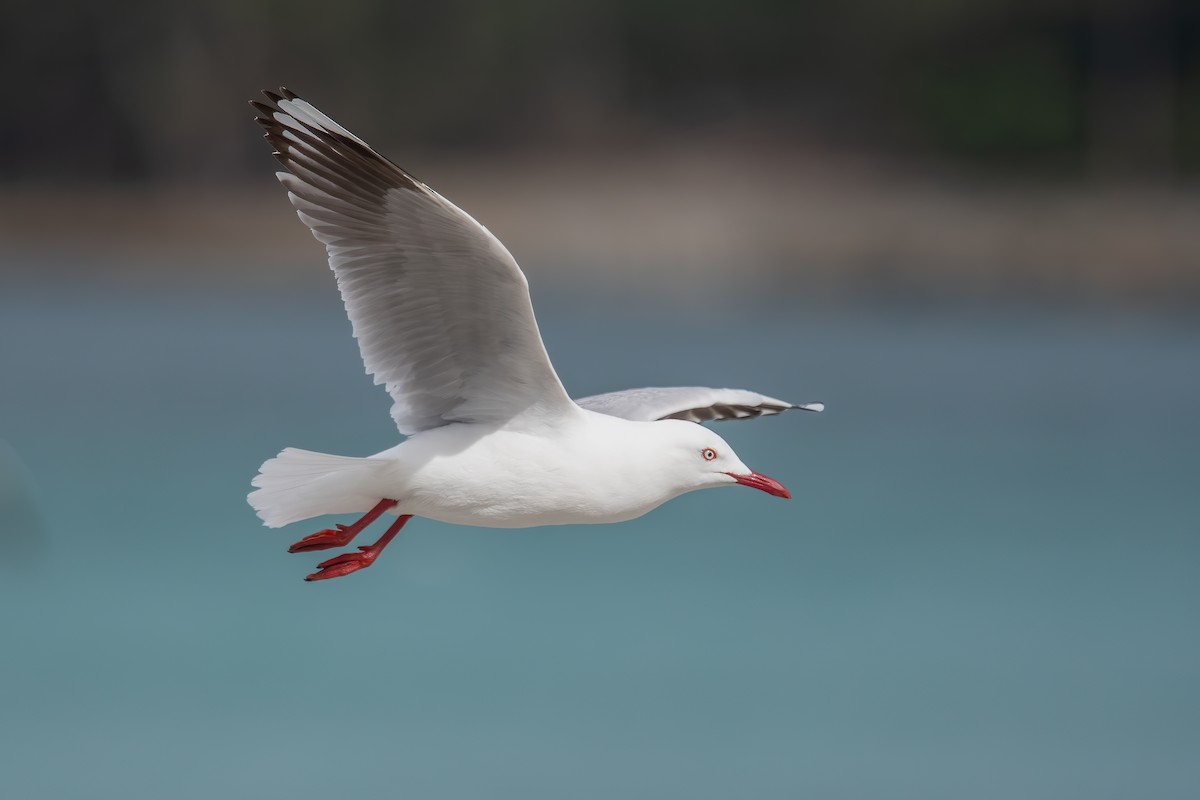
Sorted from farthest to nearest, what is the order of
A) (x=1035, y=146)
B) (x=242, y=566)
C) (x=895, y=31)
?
1. (x=895, y=31)
2. (x=1035, y=146)
3. (x=242, y=566)

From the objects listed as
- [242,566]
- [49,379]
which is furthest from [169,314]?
[242,566]

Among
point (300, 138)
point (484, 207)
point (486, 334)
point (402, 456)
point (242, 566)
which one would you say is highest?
point (300, 138)

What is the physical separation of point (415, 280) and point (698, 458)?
2.91 ft

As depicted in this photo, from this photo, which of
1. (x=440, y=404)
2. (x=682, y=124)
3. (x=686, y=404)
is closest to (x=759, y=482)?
(x=686, y=404)

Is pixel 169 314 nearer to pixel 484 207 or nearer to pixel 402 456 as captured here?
pixel 484 207

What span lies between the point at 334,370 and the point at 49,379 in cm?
263

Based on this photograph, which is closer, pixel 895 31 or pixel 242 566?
pixel 242 566

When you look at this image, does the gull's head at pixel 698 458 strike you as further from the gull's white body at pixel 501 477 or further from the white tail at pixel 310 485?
the white tail at pixel 310 485

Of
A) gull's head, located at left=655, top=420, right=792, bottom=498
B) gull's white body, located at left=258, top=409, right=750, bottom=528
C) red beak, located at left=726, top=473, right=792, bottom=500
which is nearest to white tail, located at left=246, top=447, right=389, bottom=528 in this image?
gull's white body, located at left=258, top=409, right=750, bottom=528

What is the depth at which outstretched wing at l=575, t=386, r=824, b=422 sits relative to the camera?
207 inches

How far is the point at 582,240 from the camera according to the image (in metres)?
19.2

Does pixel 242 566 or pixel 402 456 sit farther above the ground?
pixel 402 456

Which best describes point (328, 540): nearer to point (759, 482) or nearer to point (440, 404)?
point (440, 404)

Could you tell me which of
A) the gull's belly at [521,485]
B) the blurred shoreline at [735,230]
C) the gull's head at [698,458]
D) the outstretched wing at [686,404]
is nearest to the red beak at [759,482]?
the gull's head at [698,458]
